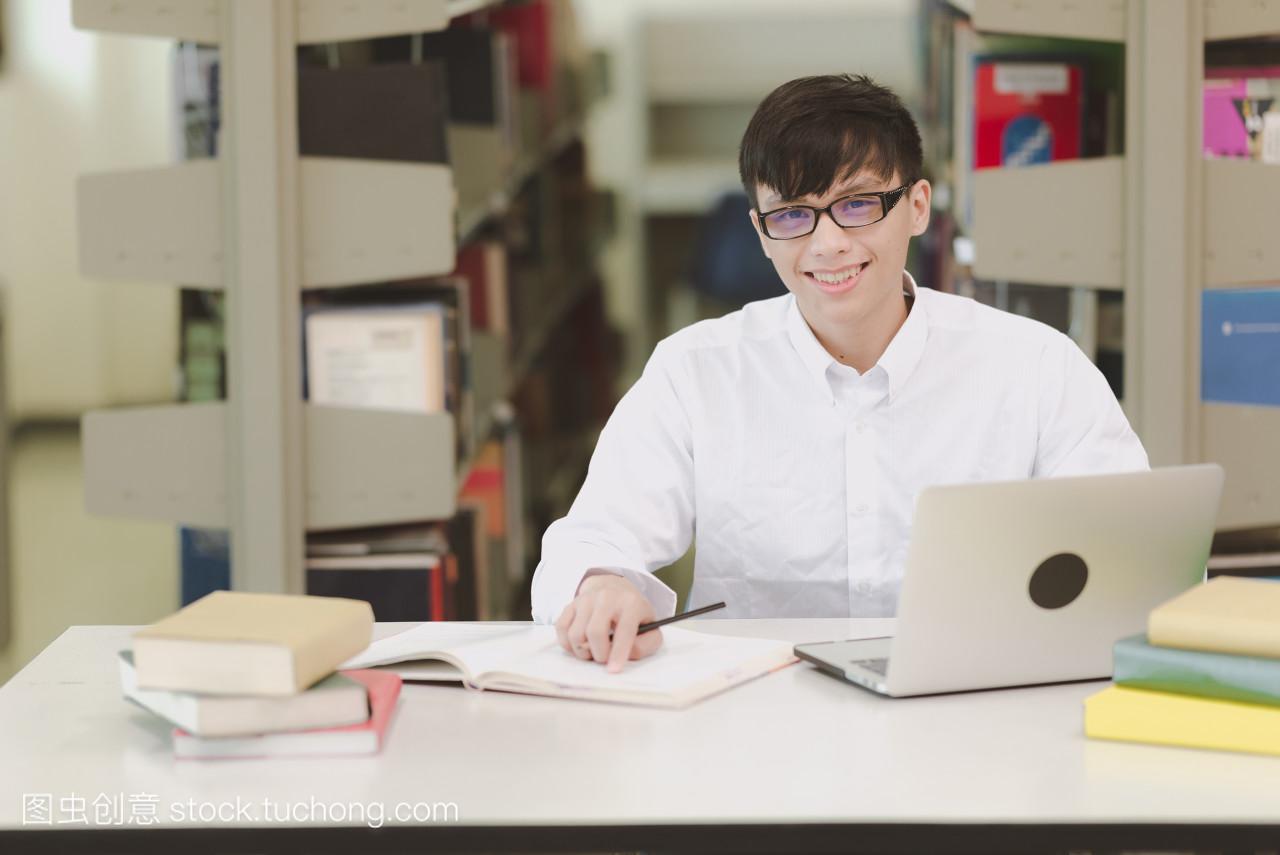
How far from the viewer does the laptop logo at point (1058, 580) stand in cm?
122

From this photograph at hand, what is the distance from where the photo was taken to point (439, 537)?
8.71ft

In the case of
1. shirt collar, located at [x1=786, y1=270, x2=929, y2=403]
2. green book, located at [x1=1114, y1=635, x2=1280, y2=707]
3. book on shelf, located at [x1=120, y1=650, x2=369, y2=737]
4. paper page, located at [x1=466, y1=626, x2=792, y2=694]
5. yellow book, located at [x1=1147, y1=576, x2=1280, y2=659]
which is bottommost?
paper page, located at [x1=466, y1=626, x2=792, y2=694]

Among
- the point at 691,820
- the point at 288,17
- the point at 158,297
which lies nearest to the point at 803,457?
the point at 691,820

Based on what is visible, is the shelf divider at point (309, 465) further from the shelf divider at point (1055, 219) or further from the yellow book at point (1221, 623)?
the yellow book at point (1221, 623)

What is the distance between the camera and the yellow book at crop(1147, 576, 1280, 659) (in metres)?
1.11

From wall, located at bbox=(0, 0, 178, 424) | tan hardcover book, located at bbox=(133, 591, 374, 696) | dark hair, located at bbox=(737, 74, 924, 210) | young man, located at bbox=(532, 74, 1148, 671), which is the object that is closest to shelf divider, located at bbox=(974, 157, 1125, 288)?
young man, located at bbox=(532, 74, 1148, 671)

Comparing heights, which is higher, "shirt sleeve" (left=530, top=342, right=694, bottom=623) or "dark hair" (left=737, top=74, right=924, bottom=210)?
"dark hair" (left=737, top=74, right=924, bottom=210)

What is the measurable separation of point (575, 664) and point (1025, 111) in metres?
1.66

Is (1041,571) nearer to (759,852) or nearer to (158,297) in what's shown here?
(759,852)

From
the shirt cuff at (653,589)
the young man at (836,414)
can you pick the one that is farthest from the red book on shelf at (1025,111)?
the shirt cuff at (653,589)

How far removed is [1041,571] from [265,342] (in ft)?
5.29

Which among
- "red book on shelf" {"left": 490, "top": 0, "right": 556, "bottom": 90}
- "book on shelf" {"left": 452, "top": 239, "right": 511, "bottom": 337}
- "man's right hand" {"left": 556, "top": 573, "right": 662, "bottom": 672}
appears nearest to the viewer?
"man's right hand" {"left": 556, "top": 573, "right": 662, "bottom": 672}

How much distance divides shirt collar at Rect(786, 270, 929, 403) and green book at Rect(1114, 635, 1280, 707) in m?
0.67

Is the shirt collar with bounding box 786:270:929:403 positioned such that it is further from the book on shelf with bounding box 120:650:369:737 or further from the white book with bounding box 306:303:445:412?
the white book with bounding box 306:303:445:412
